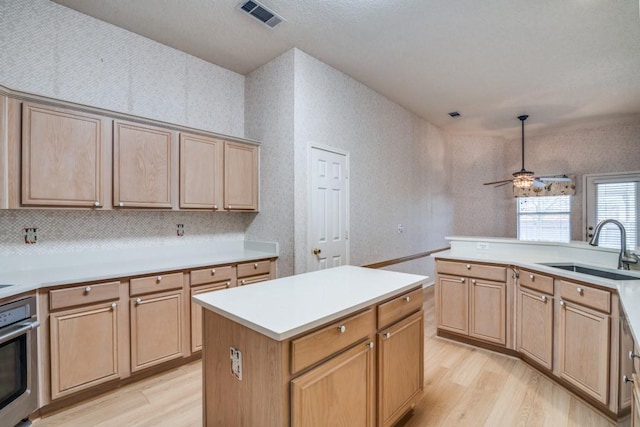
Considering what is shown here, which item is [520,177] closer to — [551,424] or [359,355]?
[551,424]

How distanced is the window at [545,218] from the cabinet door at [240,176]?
18.7ft


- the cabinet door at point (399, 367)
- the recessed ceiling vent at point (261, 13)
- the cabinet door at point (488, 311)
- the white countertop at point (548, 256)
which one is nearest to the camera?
the cabinet door at point (399, 367)

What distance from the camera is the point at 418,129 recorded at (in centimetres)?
→ 528

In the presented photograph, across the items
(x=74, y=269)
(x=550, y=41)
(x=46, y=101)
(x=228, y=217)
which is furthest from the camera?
(x=228, y=217)

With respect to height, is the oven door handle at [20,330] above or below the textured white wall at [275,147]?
below

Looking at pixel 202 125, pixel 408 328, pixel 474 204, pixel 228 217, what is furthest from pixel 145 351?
pixel 474 204

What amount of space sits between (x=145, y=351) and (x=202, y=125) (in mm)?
2276

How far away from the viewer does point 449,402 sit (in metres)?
2.17

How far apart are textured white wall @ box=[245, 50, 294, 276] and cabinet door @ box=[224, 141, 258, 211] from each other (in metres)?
0.09

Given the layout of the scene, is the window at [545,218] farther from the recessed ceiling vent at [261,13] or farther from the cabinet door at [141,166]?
the cabinet door at [141,166]

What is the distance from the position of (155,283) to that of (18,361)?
2.80 ft

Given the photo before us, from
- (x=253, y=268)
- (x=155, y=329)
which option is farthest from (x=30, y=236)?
(x=253, y=268)

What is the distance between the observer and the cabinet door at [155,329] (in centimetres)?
236

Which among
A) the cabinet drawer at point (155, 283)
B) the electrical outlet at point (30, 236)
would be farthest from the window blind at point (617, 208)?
the electrical outlet at point (30, 236)
